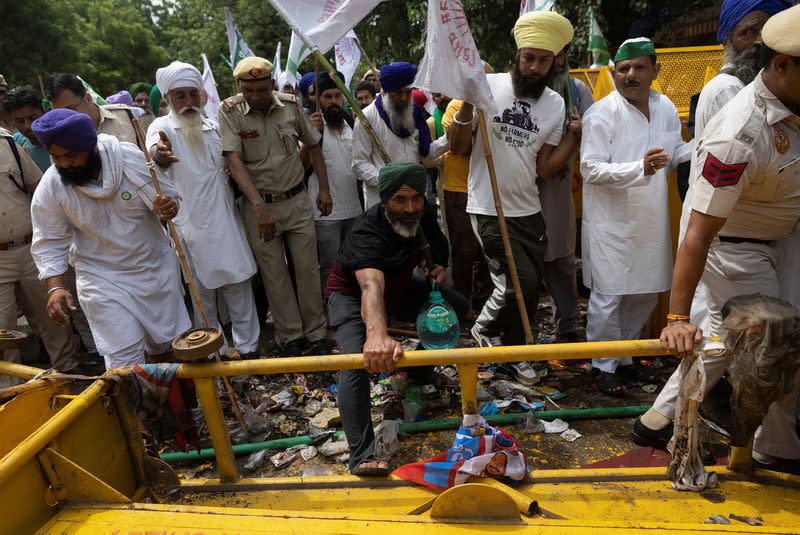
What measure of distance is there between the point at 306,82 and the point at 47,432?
19.0ft

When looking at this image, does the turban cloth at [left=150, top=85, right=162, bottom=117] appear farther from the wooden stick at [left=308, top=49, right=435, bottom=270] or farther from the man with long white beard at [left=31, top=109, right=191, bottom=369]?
the wooden stick at [left=308, top=49, right=435, bottom=270]

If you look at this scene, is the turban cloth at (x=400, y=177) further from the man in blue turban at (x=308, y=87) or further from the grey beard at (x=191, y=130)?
the man in blue turban at (x=308, y=87)

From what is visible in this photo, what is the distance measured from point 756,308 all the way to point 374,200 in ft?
11.1

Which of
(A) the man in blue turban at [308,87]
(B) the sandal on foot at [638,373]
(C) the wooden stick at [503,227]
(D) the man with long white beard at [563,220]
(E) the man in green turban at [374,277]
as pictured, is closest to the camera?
(E) the man in green turban at [374,277]

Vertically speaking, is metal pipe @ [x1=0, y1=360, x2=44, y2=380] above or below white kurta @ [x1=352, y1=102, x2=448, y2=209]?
below

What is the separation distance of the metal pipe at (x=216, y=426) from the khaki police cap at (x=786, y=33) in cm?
249

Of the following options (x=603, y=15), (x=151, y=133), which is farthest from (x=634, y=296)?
(x=603, y=15)

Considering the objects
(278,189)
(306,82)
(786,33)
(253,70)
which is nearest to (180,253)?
(278,189)

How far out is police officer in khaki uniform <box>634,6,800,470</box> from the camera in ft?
7.06

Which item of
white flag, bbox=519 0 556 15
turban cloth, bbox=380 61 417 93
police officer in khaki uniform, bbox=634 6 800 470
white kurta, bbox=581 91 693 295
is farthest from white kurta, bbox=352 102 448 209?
police officer in khaki uniform, bbox=634 6 800 470

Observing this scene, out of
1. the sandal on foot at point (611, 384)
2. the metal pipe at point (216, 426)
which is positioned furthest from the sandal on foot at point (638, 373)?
the metal pipe at point (216, 426)

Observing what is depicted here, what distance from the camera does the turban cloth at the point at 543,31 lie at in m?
3.62

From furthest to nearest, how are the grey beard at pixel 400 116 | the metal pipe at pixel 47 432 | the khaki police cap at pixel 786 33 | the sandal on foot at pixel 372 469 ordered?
the grey beard at pixel 400 116, the sandal on foot at pixel 372 469, the khaki police cap at pixel 786 33, the metal pipe at pixel 47 432

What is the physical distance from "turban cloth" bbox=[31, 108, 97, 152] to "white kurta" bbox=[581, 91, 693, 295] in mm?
2946
